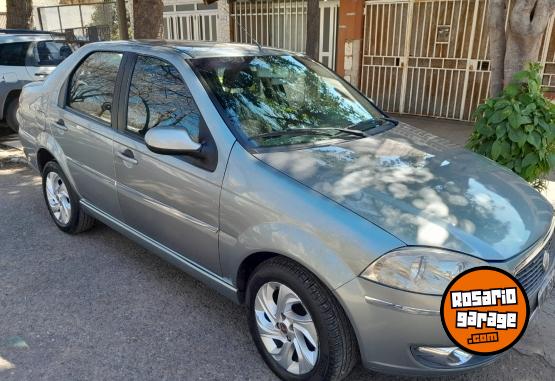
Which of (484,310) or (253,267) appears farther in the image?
(253,267)

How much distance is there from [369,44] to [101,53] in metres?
7.21

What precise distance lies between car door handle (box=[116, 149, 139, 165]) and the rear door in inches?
5.8

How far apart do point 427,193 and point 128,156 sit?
6.42ft

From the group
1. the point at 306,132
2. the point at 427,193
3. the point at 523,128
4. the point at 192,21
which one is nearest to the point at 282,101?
the point at 306,132

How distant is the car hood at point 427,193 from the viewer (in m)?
2.07

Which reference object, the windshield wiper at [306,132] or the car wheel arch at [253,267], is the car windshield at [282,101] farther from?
the car wheel arch at [253,267]

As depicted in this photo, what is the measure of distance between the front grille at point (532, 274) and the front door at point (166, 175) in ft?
5.15

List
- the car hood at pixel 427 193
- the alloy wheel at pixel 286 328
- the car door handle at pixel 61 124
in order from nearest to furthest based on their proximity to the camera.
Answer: the car hood at pixel 427 193 → the alloy wheel at pixel 286 328 → the car door handle at pixel 61 124

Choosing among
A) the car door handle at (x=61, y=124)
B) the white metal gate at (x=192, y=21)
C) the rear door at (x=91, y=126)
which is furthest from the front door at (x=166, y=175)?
the white metal gate at (x=192, y=21)

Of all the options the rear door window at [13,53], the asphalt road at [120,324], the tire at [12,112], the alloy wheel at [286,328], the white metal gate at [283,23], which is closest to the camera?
the alloy wheel at [286,328]

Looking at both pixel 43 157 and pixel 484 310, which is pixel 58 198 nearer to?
pixel 43 157

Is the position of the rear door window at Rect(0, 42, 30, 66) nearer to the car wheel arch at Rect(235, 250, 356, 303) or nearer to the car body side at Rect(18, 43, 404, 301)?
the car body side at Rect(18, 43, 404, 301)

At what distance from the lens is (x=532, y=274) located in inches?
88.5

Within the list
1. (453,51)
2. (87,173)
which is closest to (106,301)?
(87,173)
